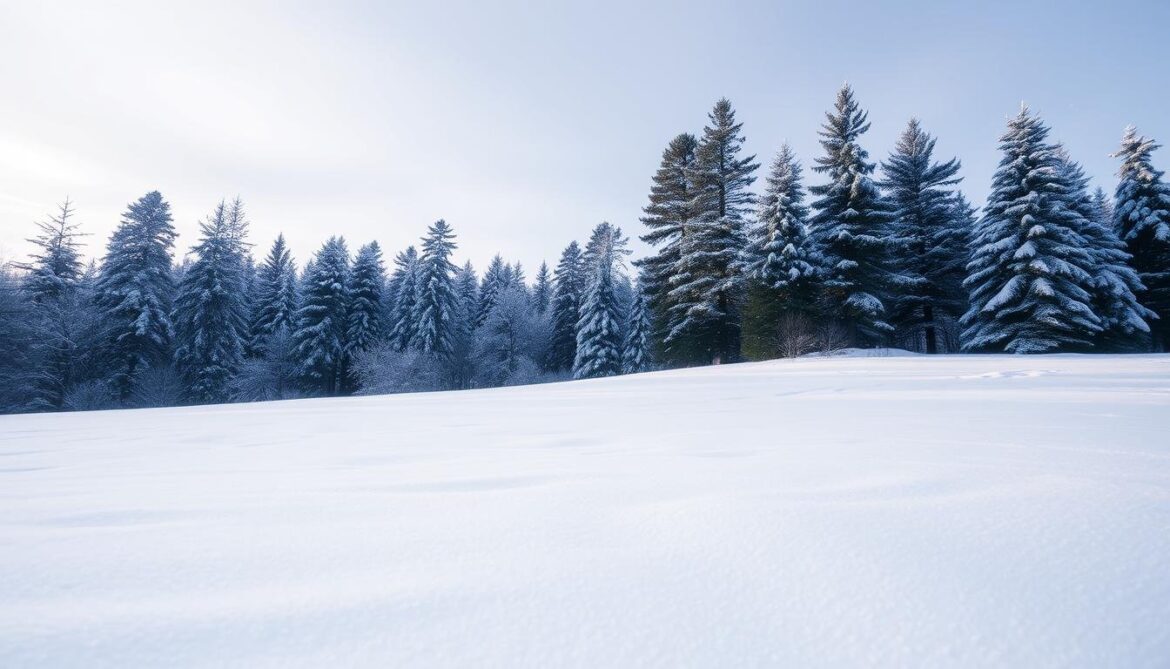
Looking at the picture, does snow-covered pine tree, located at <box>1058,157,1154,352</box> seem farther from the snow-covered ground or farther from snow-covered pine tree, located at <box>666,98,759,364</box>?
the snow-covered ground

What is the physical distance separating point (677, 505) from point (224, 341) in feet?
107

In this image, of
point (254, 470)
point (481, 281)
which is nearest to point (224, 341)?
point (481, 281)

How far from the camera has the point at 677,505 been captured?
128 centimetres

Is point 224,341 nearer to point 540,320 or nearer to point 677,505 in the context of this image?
point 540,320

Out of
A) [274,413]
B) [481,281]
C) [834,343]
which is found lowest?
[274,413]

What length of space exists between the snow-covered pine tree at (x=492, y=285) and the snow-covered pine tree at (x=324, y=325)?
1215cm

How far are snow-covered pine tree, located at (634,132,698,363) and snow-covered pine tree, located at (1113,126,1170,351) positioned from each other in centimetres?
1846

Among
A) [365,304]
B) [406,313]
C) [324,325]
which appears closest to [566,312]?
[406,313]

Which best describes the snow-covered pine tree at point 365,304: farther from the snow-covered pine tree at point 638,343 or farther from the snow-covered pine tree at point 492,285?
the snow-covered pine tree at point 638,343

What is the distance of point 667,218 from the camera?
2262 centimetres

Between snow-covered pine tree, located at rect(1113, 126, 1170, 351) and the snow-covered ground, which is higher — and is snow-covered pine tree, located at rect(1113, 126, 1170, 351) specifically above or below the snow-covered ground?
above

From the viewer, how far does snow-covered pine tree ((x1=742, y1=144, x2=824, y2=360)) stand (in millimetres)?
17172

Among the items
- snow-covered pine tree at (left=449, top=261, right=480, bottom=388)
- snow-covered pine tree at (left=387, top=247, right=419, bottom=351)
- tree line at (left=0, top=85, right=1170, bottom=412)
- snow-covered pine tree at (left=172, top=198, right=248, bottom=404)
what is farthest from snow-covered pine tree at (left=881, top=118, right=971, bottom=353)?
snow-covered pine tree at (left=172, top=198, right=248, bottom=404)

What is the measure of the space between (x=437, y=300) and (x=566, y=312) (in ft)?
31.5
